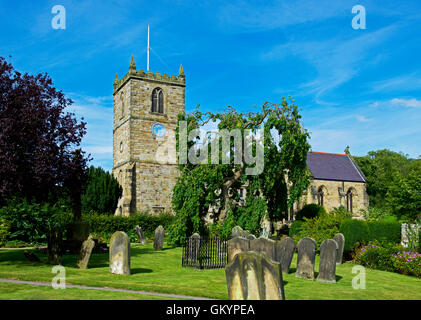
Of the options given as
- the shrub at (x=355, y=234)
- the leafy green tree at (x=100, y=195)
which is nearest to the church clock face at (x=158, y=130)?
the leafy green tree at (x=100, y=195)

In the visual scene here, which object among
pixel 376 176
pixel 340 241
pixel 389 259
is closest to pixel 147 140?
pixel 340 241

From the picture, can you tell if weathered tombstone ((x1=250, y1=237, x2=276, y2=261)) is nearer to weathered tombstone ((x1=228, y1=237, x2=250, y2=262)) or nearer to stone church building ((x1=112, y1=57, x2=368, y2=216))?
weathered tombstone ((x1=228, y1=237, x2=250, y2=262))

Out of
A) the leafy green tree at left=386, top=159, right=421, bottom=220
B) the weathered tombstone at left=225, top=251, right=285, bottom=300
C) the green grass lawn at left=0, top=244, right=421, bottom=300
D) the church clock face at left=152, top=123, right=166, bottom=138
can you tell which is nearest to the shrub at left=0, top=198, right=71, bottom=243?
the green grass lawn at left=0, top=244, right=421, bottom=300

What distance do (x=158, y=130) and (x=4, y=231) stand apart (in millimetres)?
18035

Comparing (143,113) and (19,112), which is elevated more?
(143,113)

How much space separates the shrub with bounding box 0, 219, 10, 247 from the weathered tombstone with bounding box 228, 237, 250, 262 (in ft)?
45.2

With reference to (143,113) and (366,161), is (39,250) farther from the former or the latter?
(366,161)

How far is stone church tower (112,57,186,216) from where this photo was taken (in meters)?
35.2

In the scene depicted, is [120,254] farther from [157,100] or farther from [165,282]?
[157,100]

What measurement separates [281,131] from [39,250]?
13.6 m

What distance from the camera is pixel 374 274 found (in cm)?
1561

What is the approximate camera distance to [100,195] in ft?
108
